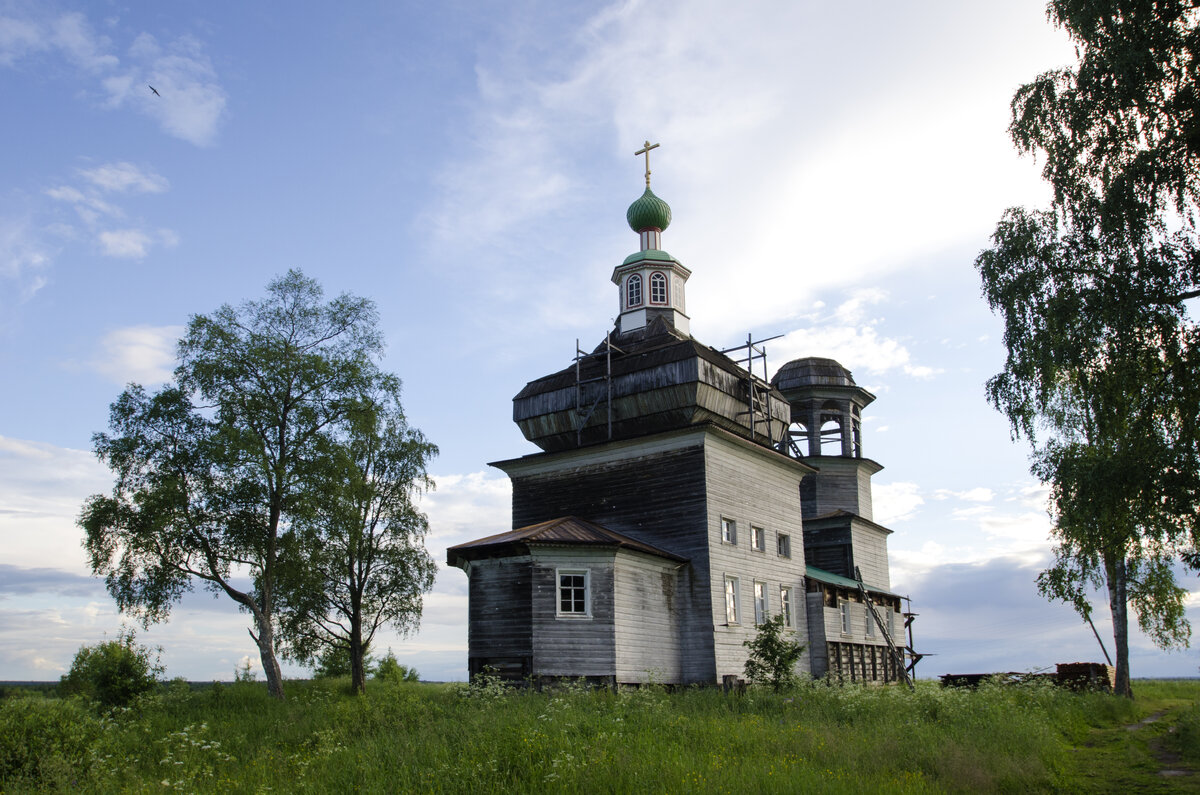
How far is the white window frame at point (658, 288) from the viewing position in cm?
3147

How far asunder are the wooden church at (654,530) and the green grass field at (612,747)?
9.79ft

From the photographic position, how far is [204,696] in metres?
23.5

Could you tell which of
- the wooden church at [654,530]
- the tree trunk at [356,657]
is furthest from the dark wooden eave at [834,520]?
the tree trunk at [356,657]

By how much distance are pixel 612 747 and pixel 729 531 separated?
1399 centimetres

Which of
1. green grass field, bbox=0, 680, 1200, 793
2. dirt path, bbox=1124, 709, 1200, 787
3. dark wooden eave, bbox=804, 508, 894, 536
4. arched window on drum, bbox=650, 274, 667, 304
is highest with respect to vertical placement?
arched window on drum, bbox=650, 274, 667, 304

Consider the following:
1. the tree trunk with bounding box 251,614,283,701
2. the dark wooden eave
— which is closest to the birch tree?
the tree trunk with bounding box 251,614,283,701

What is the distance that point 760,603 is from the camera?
2620cm

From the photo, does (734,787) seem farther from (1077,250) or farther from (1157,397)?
(1077,250)

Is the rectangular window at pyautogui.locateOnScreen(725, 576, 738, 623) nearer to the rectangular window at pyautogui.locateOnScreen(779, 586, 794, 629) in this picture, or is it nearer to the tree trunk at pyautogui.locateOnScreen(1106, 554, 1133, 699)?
the rectangular window at pyautogui.locateOnScreen(779, 586, 794, 629)

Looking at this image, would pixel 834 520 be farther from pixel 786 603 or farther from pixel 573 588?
pixel 573 588

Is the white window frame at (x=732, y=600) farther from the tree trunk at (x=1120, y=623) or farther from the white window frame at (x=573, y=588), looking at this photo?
the tree trunk at (x=1120, y=623)

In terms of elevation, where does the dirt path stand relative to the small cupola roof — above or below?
below

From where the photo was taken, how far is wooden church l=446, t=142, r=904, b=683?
72.0 ft

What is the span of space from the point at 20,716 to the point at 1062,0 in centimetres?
1916
